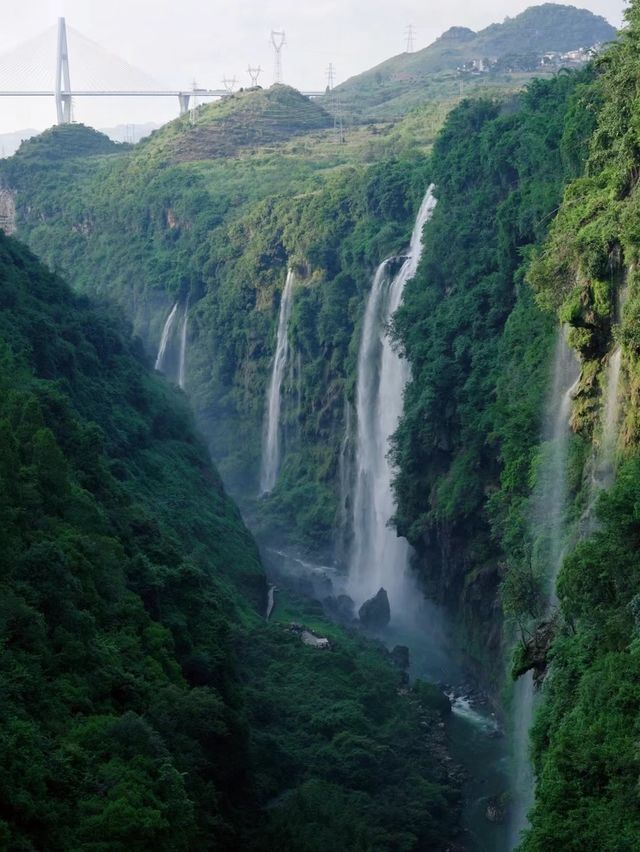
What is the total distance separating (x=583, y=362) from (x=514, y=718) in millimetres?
9280

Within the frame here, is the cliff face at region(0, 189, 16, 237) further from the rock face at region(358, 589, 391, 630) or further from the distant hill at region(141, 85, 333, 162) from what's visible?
the rock face at region(358, 589, 391, 630)

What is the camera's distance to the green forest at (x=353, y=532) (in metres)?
24.5

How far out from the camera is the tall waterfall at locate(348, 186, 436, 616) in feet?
189

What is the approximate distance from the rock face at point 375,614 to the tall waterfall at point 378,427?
3.91 meters

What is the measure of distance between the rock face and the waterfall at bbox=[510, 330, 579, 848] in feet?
44.1

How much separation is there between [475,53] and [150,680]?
452ft

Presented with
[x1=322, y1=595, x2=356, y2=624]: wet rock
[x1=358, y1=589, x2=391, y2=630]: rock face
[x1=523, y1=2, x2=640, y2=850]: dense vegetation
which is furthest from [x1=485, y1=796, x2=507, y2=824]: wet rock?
[x1=322, y1=595, x2=356, y2=624]: wet rock

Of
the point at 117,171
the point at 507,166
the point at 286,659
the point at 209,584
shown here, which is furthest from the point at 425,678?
the point at 117,171

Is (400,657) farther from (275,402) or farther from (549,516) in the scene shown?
(275,402)

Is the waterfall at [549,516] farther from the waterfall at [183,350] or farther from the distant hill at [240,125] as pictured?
the distant hill at [240,125]

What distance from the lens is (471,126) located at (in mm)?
60438

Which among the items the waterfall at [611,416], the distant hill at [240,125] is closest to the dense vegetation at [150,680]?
the waterfall at [611,416]

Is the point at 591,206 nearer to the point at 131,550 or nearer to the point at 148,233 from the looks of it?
the point at 131,550

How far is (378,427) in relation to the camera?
60.4 metres
